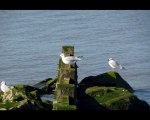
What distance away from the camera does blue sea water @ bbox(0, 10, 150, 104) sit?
17031mm

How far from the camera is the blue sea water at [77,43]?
1703cm

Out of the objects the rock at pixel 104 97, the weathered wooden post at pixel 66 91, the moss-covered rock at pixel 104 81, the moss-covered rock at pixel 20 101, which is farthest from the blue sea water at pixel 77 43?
the moss-covered rock at pixel 20 101

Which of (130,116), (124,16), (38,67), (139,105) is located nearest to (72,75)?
(139,105)

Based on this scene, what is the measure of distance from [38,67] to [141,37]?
6.74m

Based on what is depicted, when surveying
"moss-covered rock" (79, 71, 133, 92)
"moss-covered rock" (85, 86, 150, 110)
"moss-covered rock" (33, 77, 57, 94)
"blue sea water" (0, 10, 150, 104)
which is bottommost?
"moss-covered rock" (85, 86, 150, 110)

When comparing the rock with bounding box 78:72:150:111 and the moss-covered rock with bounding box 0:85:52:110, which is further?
the rock with bounding box 78:72:150:111

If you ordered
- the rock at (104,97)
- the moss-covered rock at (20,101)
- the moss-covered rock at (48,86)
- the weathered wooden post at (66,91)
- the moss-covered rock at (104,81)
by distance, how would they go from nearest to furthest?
the weathered wooden post at (66,91), the moss-covered rock at (20,101), the rock at (104,97), the moss-covered rock at (104,81), the moss-covered rock at (48,86)

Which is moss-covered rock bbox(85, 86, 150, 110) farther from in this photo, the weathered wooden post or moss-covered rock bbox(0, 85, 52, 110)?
moss-covered rock bbox(0, 85, 52, 110)

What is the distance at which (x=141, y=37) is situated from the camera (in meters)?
23.1

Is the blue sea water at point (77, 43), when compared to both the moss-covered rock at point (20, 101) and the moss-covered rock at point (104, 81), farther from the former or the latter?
the moss-covered rock at point (20, 101)

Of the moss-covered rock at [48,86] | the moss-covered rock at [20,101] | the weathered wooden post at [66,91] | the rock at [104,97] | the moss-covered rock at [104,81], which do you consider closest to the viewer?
the weathered wooden post at [66,91]

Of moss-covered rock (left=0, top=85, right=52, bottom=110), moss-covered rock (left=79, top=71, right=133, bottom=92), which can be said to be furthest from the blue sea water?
moss-covered rock (left=0, top=85, right=52, bottom=110)

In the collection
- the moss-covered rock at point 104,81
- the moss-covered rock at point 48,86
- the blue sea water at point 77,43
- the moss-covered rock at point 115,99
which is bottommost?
the moss-covered rock at point 115,99
